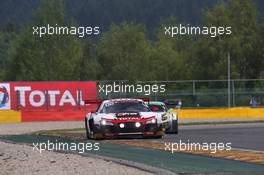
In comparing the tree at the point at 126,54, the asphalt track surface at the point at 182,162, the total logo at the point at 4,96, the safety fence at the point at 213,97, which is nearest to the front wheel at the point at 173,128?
the asphalt track surface at the point at 182,162

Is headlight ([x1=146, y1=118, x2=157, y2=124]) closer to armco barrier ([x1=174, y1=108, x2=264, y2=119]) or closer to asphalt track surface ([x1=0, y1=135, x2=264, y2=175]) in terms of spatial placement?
asphalt track surface ([x1=0, y1=135, x2=264, y2=175])

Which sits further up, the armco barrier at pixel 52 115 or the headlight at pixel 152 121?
the headlight at pixel 152 121

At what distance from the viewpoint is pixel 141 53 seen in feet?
268

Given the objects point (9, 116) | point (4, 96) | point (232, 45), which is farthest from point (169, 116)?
point (232, 45)

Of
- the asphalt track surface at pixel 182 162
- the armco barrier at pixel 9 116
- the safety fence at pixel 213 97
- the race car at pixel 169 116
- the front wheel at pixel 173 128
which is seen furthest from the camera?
the safety fence at pixel 213 97

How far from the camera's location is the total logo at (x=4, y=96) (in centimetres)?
4659

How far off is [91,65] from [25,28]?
13.0 m

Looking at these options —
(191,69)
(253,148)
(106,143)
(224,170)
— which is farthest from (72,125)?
(191,69)

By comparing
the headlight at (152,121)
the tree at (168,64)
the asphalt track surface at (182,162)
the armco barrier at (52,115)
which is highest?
the tree at (168,64)

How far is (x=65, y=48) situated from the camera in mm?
72188

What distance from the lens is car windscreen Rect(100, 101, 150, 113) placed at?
24125 millimetres

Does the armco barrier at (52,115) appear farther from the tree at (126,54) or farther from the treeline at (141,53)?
the tree at (126,54)

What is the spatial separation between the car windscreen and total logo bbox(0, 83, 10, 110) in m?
23.1

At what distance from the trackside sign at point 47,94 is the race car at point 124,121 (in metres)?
22.7
